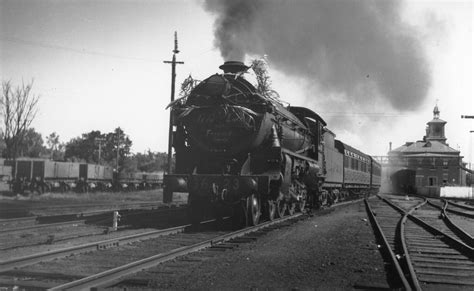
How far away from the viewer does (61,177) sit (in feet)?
98.7

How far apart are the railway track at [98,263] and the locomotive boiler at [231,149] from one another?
175 cm

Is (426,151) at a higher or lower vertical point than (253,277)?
higher

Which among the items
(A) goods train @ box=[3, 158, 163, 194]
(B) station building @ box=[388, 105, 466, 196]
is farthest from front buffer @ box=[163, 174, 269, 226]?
(B) station building @ box=[388, 105, 466, 196]

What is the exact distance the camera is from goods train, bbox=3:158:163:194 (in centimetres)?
2764

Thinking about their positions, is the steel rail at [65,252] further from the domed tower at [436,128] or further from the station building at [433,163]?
the domed tower at [436,128]

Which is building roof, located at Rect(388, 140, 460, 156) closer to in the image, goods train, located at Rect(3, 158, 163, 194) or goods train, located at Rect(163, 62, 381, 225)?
goods train, located at Rect(3, 158, 163, 194)

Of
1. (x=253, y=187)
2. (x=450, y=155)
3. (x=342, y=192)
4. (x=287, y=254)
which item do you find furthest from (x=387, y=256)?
(x=450, y=155)

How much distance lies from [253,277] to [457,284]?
2566mm

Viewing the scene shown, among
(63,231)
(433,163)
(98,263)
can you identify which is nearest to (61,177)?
(63,231)

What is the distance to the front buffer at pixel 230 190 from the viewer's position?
10.5 metres

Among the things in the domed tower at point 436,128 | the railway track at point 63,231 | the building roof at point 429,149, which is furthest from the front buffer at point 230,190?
the domed tower at point 436,128

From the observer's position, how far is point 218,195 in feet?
34.8

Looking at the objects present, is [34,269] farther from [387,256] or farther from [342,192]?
[342,192]

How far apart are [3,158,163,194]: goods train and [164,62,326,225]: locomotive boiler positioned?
18.5 meters
